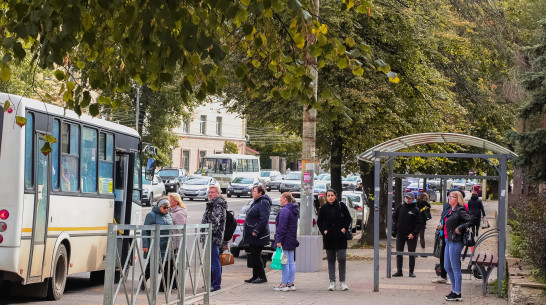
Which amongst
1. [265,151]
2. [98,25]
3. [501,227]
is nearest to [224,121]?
[265,151]

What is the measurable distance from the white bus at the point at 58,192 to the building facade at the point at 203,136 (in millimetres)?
63345

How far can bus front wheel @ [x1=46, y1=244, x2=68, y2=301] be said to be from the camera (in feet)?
43.1

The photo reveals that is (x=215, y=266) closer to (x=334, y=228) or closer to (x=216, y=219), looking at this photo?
(x=216, y=219)

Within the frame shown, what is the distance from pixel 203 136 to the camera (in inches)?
3374

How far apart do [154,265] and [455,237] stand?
5.78 meters

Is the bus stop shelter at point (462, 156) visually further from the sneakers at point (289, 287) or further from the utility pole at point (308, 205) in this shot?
the utility pole at point (308, 205)

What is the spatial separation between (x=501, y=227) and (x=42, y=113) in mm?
7364

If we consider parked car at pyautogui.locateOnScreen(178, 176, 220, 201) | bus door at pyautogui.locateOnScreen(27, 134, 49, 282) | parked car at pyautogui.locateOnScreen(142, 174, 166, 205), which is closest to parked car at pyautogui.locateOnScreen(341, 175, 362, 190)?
parked car at pyautogui.locateOnScreen(178, 176, 220, 201)

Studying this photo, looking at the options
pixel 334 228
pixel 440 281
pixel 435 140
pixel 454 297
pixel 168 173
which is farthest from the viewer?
pixel 168 173

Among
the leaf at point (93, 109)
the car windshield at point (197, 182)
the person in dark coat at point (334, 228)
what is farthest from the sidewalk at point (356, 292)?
the car windshield at point (197, 182)

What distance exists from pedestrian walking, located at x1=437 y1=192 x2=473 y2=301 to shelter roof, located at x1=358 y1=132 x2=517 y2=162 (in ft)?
4.38

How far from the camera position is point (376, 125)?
79.0 feet

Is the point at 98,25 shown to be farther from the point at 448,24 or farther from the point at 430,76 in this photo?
the point at 448,24

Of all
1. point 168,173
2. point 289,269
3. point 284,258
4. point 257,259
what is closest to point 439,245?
point 289,269
